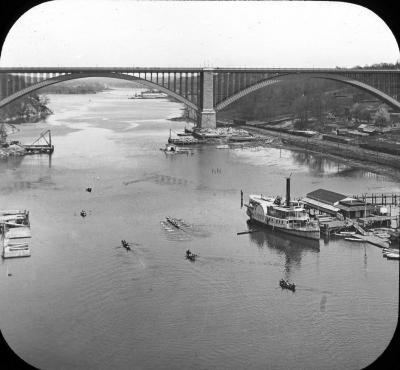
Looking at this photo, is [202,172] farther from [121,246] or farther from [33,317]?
[33,317]

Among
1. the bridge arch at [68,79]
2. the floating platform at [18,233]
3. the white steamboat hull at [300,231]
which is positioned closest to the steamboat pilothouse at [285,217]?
the white steamboat hull at [300,231]

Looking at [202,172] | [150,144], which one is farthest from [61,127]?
[202,172]

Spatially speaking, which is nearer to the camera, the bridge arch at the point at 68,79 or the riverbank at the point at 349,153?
the riverbank at the point at 349,153

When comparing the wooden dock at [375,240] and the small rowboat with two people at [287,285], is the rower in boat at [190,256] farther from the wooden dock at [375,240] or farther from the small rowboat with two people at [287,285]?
the wooden dock at [375,240]

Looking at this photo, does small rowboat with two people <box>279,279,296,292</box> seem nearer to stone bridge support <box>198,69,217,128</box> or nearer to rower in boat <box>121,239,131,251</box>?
rower in boat <box>121,239,131,251</box>

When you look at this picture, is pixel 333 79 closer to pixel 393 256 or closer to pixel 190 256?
pixel 393 256

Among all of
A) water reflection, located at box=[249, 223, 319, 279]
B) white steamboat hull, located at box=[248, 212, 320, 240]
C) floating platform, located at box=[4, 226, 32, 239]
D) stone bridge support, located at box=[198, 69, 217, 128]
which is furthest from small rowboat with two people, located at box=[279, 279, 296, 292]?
stone bridge support, located at box=[198, 69, 217, 128]

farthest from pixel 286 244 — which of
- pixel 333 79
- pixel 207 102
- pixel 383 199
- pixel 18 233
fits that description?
pixel 333 79
